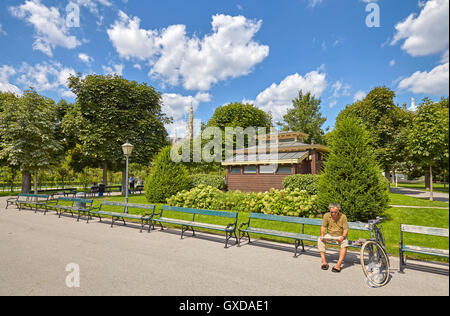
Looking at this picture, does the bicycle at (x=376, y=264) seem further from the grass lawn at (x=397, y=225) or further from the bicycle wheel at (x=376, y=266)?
the grass lawn at (x=397, y=225)

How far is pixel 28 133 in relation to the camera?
19.7 m

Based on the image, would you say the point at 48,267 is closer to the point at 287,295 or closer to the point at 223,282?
the point at 223,282

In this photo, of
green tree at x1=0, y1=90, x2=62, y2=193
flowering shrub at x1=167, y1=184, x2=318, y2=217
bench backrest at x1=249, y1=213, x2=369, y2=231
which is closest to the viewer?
bench backrest at x1=249, y1=213, x2=369, y2=231

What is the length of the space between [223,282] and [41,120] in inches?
902

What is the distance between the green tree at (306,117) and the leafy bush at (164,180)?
26.8 metres

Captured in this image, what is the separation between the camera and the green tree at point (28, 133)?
19094mm

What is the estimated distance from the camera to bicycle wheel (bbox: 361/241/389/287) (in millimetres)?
4604

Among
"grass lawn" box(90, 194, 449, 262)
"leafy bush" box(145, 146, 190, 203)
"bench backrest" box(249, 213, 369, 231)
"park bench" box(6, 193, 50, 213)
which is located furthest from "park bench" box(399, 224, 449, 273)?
"park bench" box(6, 193, 50, 213)

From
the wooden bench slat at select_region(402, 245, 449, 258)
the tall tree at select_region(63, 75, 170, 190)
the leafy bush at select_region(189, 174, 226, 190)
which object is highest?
the tall tree at select_region(63, 75, 170, 190)

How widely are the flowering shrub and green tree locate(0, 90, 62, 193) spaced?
42.1ft

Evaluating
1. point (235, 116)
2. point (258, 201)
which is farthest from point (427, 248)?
point (235, 116)

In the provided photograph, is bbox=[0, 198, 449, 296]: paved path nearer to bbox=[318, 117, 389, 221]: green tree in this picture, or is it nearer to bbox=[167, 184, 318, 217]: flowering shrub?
bbox=[318, 117, 389, 221]: green tree

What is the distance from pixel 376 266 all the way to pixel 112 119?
23.8 meters

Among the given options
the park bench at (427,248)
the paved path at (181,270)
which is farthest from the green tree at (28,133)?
the park bench at (427,248)
